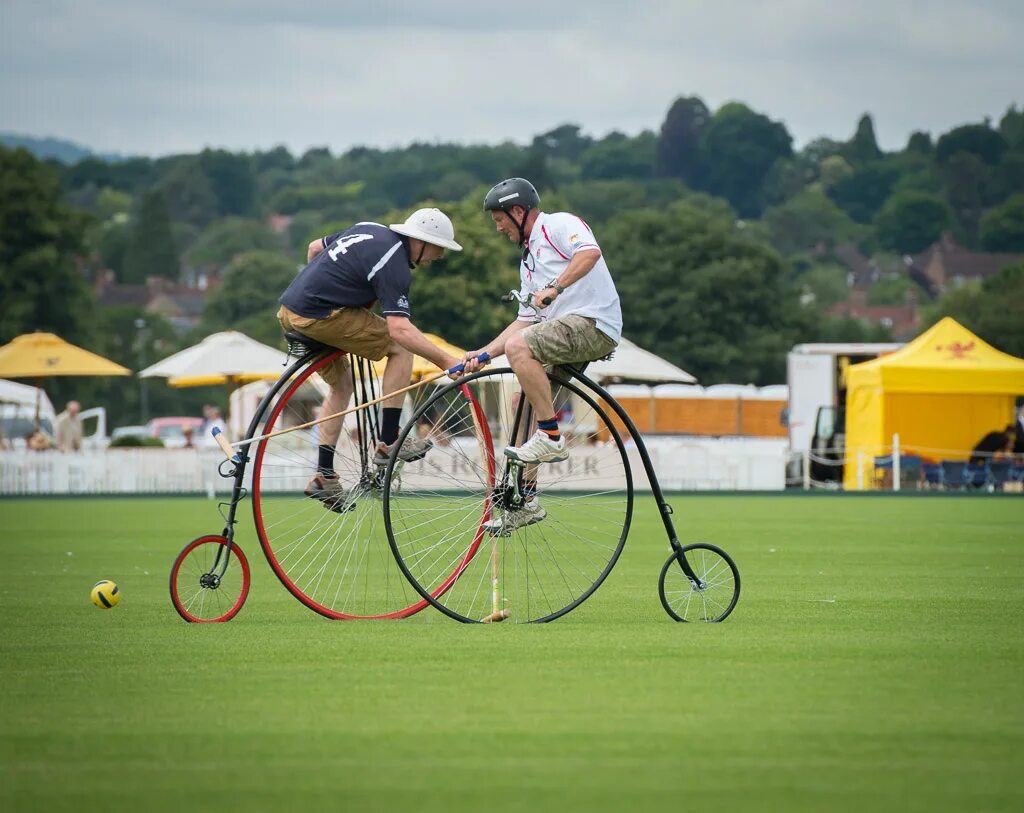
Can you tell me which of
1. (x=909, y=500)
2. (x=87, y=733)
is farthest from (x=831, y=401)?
(x=87, y=733)

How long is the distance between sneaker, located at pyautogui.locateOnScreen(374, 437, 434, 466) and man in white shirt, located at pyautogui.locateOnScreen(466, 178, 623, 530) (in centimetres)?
59

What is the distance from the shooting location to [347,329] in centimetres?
947

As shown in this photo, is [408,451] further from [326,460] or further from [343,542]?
[343,542]

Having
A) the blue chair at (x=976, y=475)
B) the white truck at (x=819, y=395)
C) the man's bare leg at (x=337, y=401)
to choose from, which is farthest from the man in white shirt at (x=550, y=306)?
the white truck at (x=819, y=395)

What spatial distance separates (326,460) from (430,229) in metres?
1.60

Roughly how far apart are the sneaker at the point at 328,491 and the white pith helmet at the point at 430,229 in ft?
5.14

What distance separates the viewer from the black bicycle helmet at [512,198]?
910 centimetres

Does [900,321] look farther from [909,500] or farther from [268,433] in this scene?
[268,433]

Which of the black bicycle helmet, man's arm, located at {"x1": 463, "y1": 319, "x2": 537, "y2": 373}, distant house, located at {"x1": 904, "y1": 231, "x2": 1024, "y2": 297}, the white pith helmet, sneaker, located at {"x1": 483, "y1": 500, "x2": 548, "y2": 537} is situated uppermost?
distant house, located at {"x1": 904, "y1": 231, "x2": 1024, "y2": 297}

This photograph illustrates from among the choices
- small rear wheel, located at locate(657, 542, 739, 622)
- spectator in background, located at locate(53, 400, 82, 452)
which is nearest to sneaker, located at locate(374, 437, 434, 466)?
small rear wheel, located at locate(657, 542, 739, 622)

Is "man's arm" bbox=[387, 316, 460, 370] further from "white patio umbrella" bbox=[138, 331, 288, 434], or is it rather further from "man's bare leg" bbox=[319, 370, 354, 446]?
"white patio umbrella" bbox=[138, 331, 288, 434]

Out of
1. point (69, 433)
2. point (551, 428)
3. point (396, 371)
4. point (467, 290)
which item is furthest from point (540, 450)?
point (467, 290)

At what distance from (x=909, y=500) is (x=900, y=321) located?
14016cm

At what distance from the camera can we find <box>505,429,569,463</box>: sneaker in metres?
9.02
